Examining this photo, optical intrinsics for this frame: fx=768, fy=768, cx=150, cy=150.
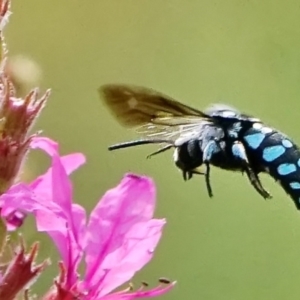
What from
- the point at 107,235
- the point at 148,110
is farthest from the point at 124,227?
the point at 148,110

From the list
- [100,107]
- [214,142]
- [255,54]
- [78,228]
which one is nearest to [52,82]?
[100,107]

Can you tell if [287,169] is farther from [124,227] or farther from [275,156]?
[124,227]

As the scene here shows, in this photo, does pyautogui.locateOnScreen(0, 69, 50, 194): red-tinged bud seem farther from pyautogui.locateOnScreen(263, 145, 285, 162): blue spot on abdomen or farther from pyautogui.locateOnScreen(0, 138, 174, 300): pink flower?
pyautogui.locateOnScreen(263, 145, 285, 162): blue spot on abdomen

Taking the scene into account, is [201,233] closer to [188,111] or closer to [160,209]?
[160,209]

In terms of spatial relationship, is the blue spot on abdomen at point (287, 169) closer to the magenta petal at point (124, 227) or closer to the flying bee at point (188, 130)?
the flying bee at point (188, 130)

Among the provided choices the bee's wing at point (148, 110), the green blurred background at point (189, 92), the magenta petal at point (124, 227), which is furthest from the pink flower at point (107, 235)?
the green blurred background at point (189, 92)

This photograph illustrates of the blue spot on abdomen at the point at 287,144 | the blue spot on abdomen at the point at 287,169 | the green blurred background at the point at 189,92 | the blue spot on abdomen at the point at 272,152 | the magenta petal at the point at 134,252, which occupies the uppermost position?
the blue spot on abdomen at the point at 287,144
